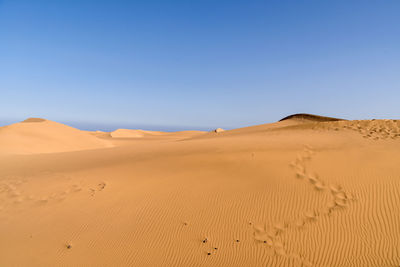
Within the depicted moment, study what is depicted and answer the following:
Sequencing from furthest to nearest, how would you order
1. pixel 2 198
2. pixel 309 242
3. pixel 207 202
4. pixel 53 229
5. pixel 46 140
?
pixel 46 140 < pixel 2 198 < pixel 207 202 < pixel 53 229 < pixel 309 242

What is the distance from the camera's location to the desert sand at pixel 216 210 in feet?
14.1

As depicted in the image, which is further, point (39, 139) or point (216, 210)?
point (39, 139)

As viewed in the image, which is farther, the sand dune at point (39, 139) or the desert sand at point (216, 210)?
the sand dune at point (39, 139)

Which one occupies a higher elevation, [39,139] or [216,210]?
[39,139]

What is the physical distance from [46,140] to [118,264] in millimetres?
20916

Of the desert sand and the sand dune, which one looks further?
the sand dune

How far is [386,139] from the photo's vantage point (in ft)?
31.3

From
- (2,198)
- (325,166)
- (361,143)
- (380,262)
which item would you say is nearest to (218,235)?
(380,262)

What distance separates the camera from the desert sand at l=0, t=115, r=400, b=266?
14.1ft

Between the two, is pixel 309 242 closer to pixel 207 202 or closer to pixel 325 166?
pixel 207 202

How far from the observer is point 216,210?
5.42 m

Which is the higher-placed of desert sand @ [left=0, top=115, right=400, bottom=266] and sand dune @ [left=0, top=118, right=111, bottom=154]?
sand dune @ [left=0, top=118, right=111, bottom=154]

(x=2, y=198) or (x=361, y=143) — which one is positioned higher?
(x=361, y=143)

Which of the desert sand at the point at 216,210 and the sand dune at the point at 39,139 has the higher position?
the sand dune at the point at 39,139
